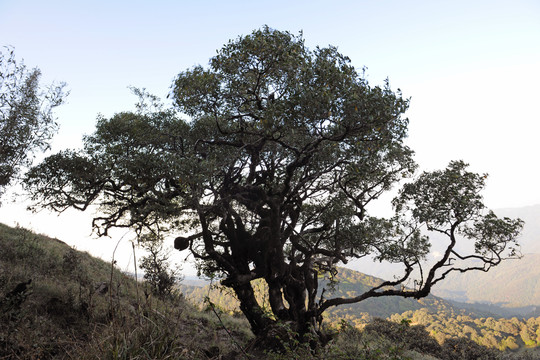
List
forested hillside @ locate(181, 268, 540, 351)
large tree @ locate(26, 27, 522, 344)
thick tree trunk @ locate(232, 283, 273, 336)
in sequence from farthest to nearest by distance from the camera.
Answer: forested hillside @ locate(181, 268, 540, 351) → thick tree trunk @ locate(232, 283, 273, 336) → large tree @ locate(26, 27, 522, 344)

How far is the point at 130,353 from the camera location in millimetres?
4137

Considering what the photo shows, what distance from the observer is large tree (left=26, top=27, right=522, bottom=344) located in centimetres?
1103

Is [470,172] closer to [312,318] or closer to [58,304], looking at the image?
[312,318]

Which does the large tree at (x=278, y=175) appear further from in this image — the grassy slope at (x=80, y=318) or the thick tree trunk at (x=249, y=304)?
the grassy slope at (x=80, y=318)

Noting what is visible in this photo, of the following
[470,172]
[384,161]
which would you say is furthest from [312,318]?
[470,172]

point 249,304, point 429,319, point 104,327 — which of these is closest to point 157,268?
point 249,304

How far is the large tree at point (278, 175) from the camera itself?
434 inches

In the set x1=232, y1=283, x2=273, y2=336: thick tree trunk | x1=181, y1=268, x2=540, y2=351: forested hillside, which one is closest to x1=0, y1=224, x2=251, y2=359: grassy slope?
x1=181, y1=268, x2=540, y2=351: forested hillside

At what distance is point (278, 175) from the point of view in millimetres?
15219

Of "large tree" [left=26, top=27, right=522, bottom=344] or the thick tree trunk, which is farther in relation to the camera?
the thick tree trunk

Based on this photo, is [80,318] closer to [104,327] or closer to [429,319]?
[104,327]

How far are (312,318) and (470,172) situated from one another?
948 cm

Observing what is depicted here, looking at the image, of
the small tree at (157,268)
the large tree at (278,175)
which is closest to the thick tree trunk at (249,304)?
the large tree at (278,175)

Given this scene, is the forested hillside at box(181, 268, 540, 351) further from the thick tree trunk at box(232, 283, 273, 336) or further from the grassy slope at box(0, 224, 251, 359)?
the grassy slope at box(0, 224, 251, 359)
